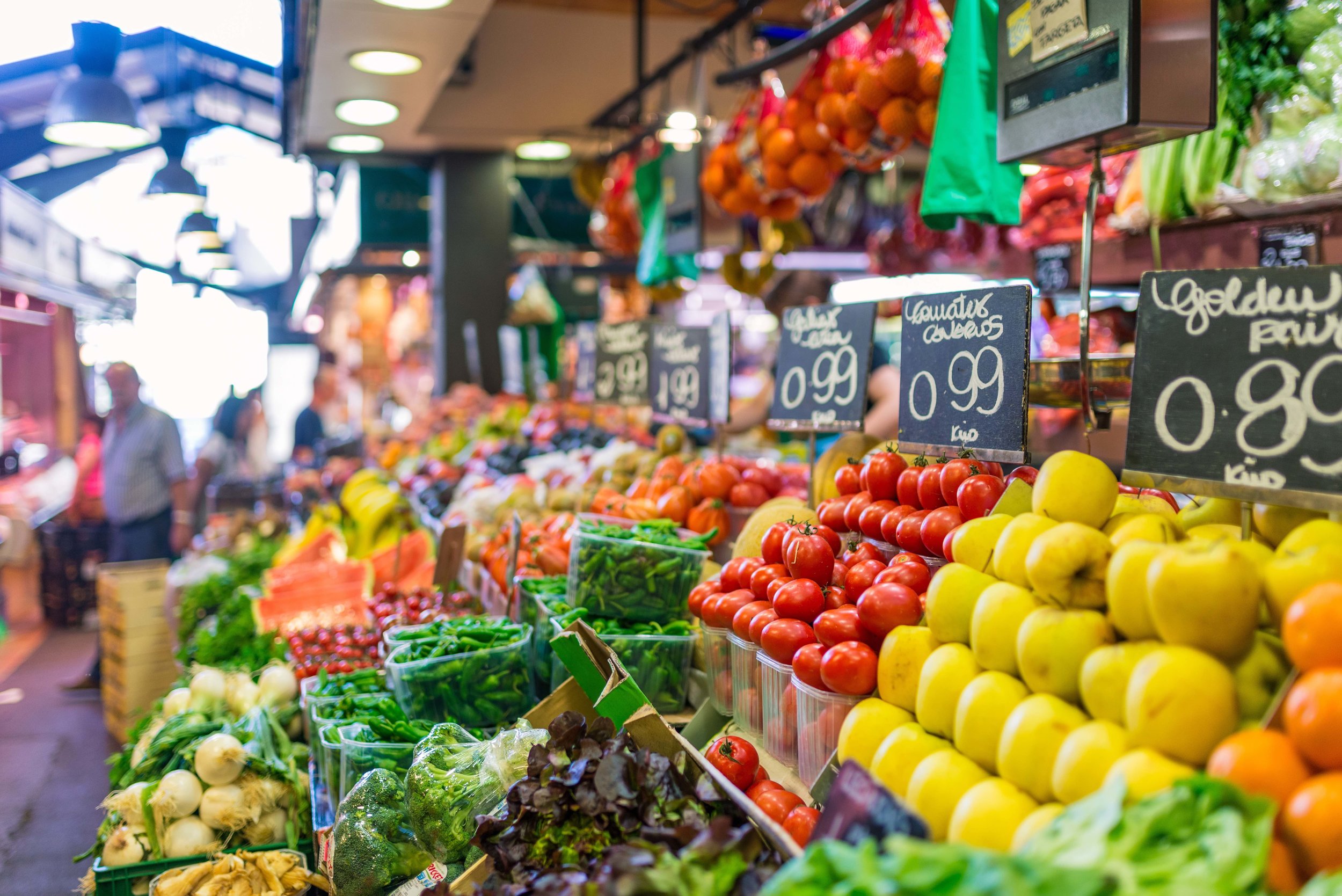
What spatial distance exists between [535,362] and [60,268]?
5.71 m

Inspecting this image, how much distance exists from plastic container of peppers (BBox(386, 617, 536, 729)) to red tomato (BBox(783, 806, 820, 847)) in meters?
1.12

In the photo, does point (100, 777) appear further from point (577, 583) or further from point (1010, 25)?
point (1010, 25)

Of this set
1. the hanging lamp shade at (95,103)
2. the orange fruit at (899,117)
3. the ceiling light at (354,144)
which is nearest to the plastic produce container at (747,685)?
the orange fruit at (899,117)

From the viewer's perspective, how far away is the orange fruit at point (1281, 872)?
3.49ft

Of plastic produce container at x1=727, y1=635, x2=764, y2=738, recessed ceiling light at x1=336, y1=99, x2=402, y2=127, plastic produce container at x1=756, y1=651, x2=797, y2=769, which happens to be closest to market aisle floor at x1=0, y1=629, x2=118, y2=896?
plastic produce container at x1=727, y1=635, x2=764, y2=738

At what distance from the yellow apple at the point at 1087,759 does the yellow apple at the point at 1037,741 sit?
0.09 feet

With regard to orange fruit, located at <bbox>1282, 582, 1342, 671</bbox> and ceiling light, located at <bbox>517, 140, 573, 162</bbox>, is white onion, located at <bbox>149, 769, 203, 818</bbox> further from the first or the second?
ceiling light, located at <bbox>517, 140, 573, 162</bbox>

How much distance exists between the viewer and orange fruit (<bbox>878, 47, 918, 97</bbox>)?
3182 mm

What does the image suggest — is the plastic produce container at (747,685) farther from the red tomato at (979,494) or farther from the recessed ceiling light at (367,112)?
the recessed ceiling light at (367,112)

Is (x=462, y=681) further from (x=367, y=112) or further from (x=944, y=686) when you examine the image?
(x=367, y=112)

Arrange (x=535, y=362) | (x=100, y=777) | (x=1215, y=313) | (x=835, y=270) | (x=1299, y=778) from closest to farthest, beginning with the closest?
(x=1299, y=778)
(x=1215, y=313)
(x=100, y=777)
(x=535, y=362)
(x=835, y=270)

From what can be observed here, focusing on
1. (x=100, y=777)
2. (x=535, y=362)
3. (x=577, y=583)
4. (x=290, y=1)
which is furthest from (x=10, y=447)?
(x=577, y=583)

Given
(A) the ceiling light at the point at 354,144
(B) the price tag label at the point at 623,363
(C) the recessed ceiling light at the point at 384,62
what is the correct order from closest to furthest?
1. (B) the price tag label at the point at 623,363
2. (C) the recessed ceiling light at the point at 384,62
3. (A) the ceiling light at the point at 354,144

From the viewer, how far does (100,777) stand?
199 inches
